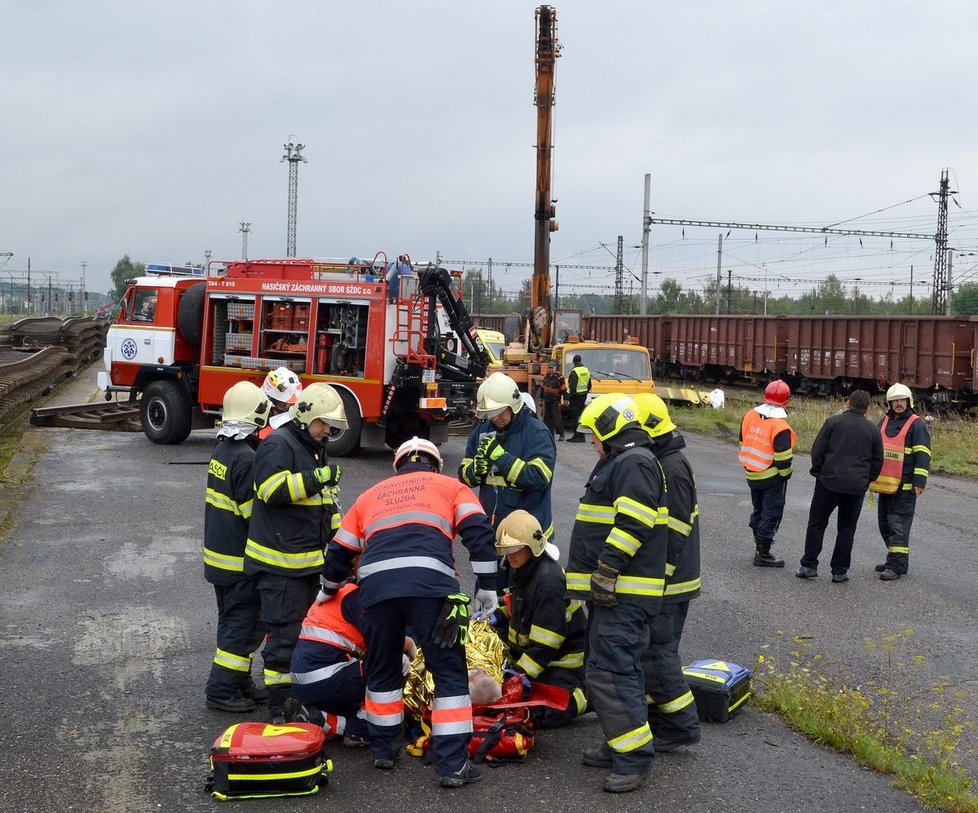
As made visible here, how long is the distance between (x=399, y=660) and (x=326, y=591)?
1.88 ft

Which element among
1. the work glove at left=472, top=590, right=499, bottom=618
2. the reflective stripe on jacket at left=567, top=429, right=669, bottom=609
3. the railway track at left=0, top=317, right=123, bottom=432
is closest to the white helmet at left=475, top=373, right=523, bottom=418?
the reflective stripe on jacket at left=567, top=429, right=669, bottom=609

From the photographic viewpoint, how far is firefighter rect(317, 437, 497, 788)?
477cm

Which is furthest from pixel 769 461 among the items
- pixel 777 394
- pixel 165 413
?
pixel 165 413

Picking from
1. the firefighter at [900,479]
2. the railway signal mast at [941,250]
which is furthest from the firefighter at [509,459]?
the railway signal mast at [941,250]

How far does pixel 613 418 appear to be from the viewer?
16.8 feet

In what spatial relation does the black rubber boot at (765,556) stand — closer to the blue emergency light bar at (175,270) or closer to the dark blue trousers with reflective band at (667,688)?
the dark blue trousers with reflective band at (667,688)

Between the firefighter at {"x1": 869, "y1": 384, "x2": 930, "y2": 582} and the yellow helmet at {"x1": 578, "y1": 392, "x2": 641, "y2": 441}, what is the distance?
197 inches

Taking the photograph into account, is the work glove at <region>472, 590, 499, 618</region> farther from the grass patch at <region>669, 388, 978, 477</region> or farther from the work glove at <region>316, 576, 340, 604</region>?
the grass patch at <region>669, 388, 978, 477</region>

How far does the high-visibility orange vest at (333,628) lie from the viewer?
529 centimetres

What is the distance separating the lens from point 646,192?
118 ft

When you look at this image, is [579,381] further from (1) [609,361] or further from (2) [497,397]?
(2) [497,397]

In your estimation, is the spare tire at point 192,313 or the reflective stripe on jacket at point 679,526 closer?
the reflective stripe on jacket at point 679,526

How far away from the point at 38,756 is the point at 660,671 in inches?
120

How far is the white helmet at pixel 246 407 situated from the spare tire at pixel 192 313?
1091cm
